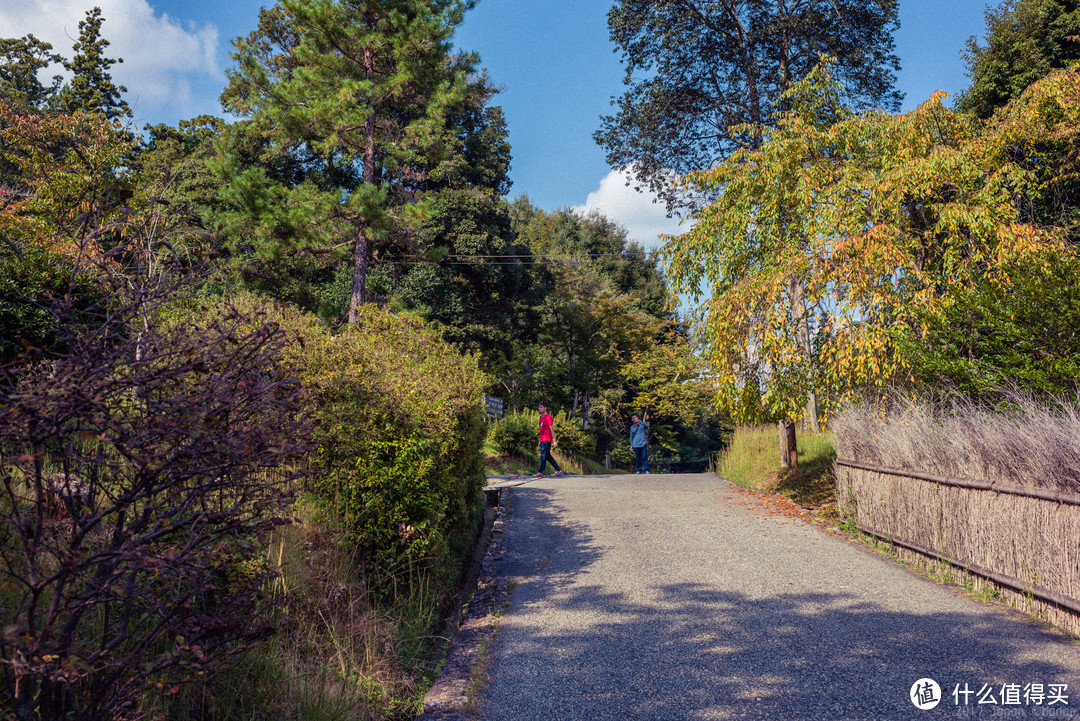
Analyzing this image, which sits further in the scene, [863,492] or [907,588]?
[863,492]

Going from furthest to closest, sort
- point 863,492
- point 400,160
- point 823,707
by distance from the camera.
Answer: point 400,160, point 863,492, point 823,707

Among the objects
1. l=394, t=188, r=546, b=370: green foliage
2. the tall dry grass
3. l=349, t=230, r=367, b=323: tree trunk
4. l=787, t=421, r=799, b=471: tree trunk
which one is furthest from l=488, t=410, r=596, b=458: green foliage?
the tall dry grass

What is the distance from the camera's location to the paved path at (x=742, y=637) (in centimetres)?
378

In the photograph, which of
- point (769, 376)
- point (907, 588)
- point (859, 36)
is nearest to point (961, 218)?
point (769, 376)

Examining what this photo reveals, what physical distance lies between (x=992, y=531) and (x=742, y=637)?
8.68 ft

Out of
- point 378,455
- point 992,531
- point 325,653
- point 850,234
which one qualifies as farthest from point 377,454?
point 850,234

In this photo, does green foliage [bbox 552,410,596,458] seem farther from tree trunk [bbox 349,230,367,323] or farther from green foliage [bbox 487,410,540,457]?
tree trunk [bbox 349,230,367,323]

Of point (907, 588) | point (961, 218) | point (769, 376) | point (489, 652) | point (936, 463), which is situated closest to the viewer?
point (489, 652)

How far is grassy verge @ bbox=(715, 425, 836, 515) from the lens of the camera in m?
11.3

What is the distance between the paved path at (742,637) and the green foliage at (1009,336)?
2.66 metres

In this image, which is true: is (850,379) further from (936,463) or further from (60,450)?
(60,450)

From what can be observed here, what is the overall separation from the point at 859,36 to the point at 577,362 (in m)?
18.1

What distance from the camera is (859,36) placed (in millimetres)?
16812

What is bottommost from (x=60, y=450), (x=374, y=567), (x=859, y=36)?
(x=374, y=567)
